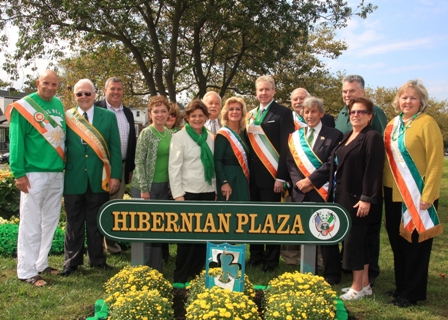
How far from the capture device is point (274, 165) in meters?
4.54

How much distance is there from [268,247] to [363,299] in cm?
128

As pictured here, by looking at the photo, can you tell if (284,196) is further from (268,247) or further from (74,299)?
(74,299)

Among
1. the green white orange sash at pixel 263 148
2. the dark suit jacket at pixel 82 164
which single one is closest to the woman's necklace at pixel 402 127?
the green white orange sash at pixel 263 148

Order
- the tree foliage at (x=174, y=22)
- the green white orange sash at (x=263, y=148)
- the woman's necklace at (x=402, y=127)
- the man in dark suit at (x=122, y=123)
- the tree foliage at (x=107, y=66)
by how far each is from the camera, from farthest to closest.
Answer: the tree foliage at (x=107, y=66) < the tree foliage at (x=174, y=22) < the man in dark suit at (x=122, y=123) < the green white orange sash at (x=263, y=148) < the woman's necklace at (x=402, y=127)

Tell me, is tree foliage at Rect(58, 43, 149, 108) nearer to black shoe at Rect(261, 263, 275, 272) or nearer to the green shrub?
the green shrub

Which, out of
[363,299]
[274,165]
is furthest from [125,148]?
[363,299]

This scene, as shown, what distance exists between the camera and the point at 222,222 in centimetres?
326

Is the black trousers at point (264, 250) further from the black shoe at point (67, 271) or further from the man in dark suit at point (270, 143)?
the black shoe at point (67, 271)

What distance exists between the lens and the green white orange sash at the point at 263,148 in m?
4.53

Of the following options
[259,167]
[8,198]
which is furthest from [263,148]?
[8,198]

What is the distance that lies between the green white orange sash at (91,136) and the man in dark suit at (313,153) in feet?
6.50

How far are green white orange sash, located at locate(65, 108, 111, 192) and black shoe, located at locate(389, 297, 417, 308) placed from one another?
3075 millimetres

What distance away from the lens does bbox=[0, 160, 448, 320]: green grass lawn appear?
3.58 metres

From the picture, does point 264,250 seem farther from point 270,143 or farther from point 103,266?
point 103,266
